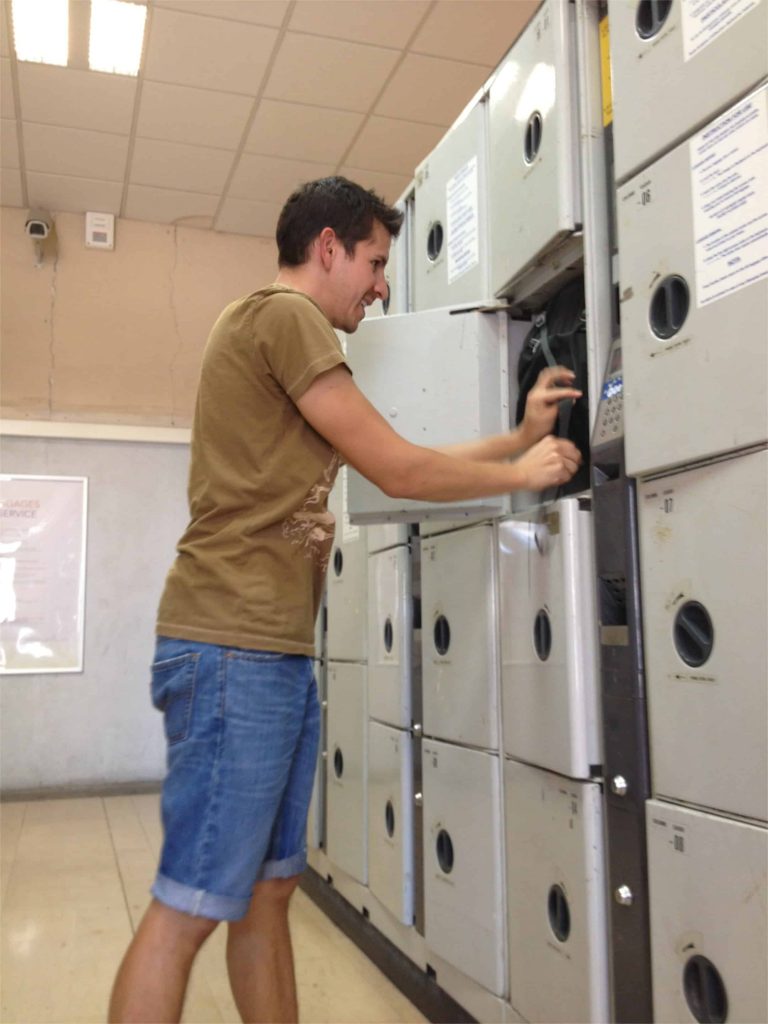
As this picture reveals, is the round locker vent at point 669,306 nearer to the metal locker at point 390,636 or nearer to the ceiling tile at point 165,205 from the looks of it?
the metal locker at point 390,636

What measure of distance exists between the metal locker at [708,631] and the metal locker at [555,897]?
0.81ft

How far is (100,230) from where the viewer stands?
5.51m

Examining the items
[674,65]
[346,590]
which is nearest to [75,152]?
[346,590]

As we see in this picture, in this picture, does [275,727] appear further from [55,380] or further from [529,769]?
[55,380]

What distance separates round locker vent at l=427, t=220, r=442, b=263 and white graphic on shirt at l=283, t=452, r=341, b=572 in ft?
3.52

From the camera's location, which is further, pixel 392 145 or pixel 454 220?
pixel 392 145

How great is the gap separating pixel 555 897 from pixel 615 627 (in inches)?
22.1

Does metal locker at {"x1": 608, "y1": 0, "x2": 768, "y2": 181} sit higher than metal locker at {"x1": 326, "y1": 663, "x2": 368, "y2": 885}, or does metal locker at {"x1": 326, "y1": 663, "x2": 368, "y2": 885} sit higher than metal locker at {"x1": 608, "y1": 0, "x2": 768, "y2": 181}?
metal locker at {"x1": 608, "y1": 0, "x2": 768, "y2": 181}

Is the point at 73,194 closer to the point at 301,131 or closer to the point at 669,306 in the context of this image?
the point at 301,131

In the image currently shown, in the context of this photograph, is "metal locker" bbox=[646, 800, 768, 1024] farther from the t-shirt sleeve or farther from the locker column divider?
the t-shirt sleeve

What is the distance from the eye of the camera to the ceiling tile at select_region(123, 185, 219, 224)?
530 centimetres

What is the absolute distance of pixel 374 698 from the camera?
2.73 meters

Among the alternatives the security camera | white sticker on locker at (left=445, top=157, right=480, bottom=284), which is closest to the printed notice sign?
the security camera

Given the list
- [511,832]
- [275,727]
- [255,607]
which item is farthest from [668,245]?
[511,832]
